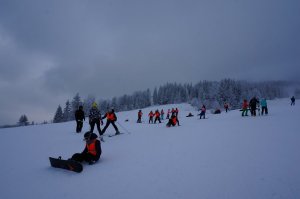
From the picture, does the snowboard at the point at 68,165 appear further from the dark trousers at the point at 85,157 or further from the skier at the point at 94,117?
the skier at the point at 94,117

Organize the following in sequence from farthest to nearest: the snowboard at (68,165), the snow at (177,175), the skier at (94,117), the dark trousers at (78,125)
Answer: the dark trousers at (78,125) → the skier at (94,117) → the snowboard at (68,165) → the snow at (177,175)

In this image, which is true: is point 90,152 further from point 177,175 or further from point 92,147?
point 177,175

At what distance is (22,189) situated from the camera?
4.29 m

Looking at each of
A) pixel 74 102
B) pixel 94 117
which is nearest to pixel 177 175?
pixel 94 117

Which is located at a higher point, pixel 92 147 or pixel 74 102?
pixel 74 102

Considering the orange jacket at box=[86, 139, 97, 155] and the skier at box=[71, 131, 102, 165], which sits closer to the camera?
the skier at box=[71, 131, 102, 165]

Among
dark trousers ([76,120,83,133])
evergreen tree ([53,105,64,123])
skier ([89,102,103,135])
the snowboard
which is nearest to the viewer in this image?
the snowboard

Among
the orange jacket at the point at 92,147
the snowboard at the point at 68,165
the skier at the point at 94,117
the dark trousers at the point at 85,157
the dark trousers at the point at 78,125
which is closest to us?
the snowboard at the point at 68,165

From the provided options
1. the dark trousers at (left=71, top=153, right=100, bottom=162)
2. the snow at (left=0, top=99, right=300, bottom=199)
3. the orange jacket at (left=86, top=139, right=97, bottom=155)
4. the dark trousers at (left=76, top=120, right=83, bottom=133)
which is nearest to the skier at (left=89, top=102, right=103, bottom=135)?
the dark trousers at (left=76, top=120, right=83, bottom=133)

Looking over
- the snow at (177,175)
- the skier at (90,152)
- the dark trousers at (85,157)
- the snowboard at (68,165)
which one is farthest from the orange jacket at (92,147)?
the snowboard at (68,165)

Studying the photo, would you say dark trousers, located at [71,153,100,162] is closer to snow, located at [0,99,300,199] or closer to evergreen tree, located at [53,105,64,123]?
snow, located at [0,99,300,199]

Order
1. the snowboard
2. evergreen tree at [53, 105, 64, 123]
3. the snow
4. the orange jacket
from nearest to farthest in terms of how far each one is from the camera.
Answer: the snow < the snowboard < the orange jacket < evergreen tree at [53, 105, 64, 123]

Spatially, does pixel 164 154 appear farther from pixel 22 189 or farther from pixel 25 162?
pixel 25 162

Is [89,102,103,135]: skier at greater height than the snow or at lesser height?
greater
